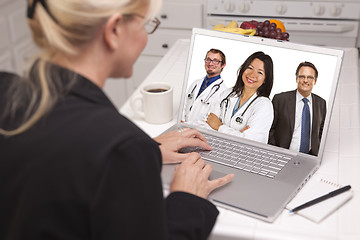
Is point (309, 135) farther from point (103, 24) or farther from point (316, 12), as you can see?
point (316, 12)

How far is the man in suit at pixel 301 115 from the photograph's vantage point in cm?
118

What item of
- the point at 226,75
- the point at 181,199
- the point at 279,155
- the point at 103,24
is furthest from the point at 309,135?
the point at 103,24

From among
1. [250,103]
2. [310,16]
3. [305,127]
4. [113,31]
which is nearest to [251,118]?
[250,103]

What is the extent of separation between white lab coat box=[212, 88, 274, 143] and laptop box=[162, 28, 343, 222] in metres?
0.02

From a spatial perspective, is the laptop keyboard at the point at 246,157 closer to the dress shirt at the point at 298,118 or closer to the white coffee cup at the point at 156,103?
A: the dress shirt at the point at 298,118

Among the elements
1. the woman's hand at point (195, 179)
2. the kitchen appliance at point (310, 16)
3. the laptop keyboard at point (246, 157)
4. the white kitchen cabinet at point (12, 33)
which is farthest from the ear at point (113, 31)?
the kitchen appliance at point (310, 16)

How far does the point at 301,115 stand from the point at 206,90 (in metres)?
0.29

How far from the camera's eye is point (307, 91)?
1190 mm

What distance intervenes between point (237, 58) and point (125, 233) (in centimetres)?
73

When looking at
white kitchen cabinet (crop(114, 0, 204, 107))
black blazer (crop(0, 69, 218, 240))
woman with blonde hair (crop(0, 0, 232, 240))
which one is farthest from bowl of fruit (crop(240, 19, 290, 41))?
white kitchen cabinet (crop(114, 0, 204, 107))

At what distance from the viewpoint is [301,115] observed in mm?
1190

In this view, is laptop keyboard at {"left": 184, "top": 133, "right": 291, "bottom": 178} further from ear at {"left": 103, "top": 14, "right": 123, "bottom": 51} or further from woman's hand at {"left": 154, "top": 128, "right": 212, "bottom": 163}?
ear at {"left": 103, "top": 14, "right": 123, "bottom": 51}

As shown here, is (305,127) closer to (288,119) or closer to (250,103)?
(288,119)

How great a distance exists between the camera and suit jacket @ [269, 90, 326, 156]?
1.18 meters
